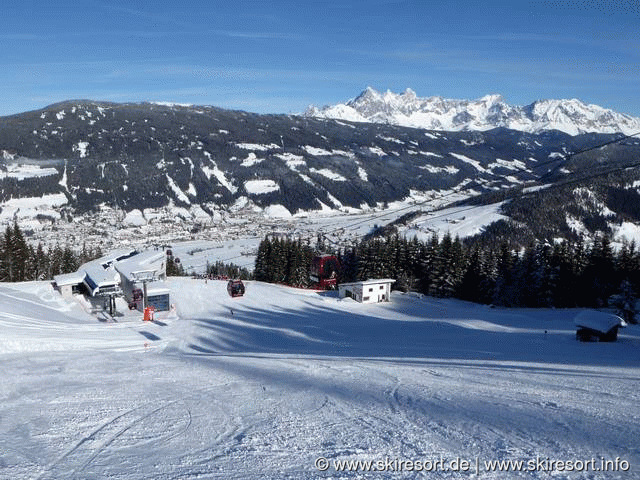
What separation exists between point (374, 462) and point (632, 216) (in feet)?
677

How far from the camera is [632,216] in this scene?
177000 mm

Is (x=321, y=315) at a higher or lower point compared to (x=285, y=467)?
lower

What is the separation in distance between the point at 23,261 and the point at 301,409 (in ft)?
186

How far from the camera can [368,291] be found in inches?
1838

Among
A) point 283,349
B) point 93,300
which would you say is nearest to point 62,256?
point 93,300

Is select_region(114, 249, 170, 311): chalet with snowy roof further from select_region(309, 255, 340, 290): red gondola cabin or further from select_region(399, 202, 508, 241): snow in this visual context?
select_region(399, 202, 508, 241): snow

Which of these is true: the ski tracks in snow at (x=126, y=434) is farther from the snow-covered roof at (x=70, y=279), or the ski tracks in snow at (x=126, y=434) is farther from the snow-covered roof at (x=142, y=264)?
the snow-covered roof at (x=70, y=279)

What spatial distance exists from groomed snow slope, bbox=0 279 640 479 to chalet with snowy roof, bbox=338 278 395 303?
2546 cm

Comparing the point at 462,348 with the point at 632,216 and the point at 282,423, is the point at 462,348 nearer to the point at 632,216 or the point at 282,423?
the point at 282,423

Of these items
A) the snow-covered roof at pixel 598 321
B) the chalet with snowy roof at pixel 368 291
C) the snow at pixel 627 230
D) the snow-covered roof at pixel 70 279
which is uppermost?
the snow at pixel 627 230

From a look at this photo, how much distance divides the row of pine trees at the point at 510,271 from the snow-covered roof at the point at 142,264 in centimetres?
2371

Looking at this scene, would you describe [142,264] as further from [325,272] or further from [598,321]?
[598,321]

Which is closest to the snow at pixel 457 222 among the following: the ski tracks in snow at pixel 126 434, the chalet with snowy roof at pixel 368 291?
the chalet with snowy roof at pixel 368 291

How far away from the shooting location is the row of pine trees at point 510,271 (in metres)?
45.2
